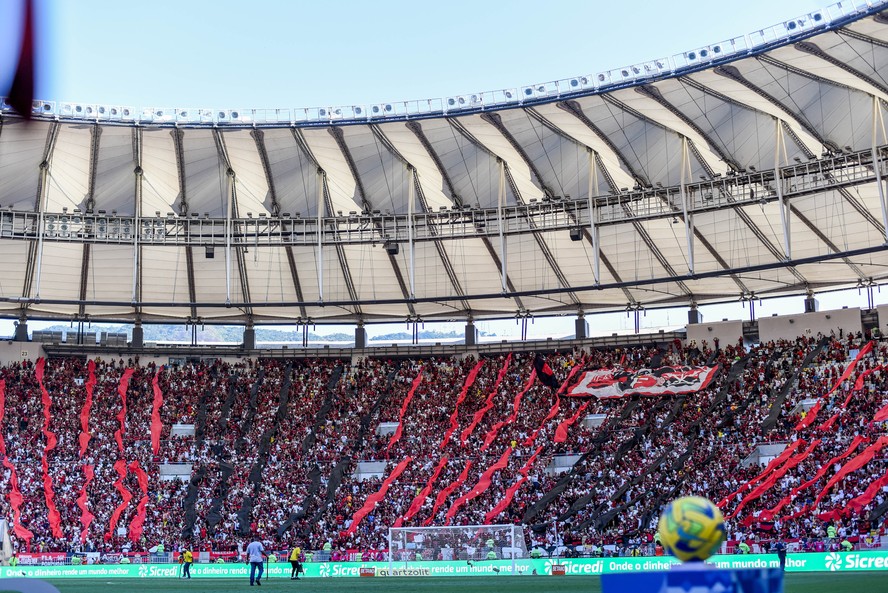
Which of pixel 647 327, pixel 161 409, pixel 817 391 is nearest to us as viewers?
pixel 817 391

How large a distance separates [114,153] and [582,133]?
23.1 metres

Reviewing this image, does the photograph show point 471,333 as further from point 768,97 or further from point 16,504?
point 16,504

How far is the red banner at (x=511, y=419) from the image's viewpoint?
→ 173ft

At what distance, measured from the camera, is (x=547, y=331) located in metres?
63.5

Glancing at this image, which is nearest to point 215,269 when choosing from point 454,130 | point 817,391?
point 454,130

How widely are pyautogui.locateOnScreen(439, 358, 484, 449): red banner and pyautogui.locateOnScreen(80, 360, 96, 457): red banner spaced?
19.0 metres

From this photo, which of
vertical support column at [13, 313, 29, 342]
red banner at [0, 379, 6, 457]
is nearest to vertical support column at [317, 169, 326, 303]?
red banner at [0, 379, 6, 457]

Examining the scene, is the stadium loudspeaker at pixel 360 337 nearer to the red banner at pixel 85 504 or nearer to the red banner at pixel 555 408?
the red banner at pixel 555 408

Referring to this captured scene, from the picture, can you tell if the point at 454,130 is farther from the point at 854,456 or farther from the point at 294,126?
the point at 854,456

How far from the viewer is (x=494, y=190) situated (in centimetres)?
5097

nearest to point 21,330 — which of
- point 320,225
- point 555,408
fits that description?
point 320,225

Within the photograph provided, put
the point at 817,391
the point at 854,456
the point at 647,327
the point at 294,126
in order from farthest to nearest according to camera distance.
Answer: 1. the point at 647,327
2. the point at 817,391
3. the point at 294,126
4. the point at 854,456

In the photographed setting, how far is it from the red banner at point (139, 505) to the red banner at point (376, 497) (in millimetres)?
10006

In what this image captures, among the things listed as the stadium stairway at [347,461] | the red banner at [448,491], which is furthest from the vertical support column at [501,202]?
the stadium stairway at [347,461]
